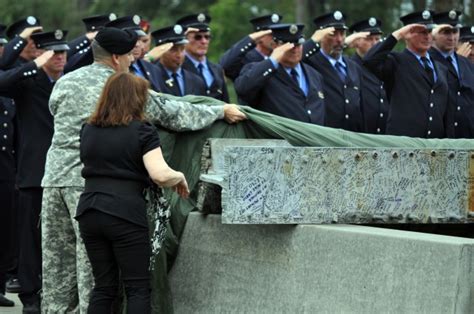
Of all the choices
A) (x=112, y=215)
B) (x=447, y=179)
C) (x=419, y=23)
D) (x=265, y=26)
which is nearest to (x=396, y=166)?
(x=447, y=179)

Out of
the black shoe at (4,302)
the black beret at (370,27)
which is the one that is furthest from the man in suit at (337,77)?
the black shoe at (4,302)

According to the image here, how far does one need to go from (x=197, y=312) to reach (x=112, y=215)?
55.6 inches

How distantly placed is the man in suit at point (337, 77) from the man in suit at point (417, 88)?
0.63 meters

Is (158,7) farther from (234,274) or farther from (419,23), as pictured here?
(234,274)

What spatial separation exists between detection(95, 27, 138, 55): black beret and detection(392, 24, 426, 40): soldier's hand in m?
3.37

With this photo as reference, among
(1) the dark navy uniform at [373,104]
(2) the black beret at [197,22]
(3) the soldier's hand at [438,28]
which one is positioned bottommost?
(1) the dark navy uniform at [373,104]

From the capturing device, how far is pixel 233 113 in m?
→ 8.87

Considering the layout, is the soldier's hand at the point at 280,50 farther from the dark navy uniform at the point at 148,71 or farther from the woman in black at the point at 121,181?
the woman in black at the point at 121,181

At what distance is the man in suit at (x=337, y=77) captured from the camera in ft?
41.6

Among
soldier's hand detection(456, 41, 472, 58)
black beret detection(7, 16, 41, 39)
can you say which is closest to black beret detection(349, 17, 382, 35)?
soldier's hand detection(456, 41, 472, 58)

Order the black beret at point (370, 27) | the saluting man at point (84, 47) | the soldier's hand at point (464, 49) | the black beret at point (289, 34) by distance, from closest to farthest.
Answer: the saluting man at point (84, 47)
the black beret at point (289, 34)
the soldier's hand at point (464, 49)
the black beret at point (370, 27)

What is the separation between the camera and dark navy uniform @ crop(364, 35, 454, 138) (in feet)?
39.1

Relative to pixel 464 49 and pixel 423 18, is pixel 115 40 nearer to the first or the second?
pixel 423 18

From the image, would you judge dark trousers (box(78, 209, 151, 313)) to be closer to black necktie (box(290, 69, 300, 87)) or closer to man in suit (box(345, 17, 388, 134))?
black necktie (box(290, 69, 300, 87))
